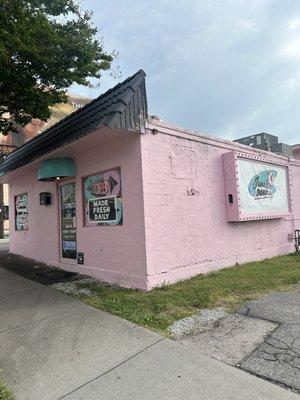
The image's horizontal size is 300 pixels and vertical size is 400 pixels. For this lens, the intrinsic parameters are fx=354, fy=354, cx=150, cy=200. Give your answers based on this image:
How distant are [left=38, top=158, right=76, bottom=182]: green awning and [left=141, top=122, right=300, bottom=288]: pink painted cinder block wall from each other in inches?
91.5

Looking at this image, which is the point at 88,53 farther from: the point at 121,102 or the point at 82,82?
the point at 121,102

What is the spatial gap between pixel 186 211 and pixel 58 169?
3072 millimetres

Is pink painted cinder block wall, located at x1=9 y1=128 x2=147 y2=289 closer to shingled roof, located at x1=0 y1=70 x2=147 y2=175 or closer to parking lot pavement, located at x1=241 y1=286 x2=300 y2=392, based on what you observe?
shingled roof, located at x1=0 y1=70 x2=147 y2=175

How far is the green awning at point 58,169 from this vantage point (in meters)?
8.05

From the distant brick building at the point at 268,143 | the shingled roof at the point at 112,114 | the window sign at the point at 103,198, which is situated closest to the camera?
the shingled roof at the point at 112,114

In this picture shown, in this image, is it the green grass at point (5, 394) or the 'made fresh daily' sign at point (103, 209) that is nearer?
the green grass at point (5, 394)

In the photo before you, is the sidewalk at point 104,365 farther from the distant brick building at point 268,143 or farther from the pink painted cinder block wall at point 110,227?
the distant brick building at point 268,143

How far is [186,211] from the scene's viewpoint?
7.32 m

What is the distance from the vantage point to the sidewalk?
3.12 metres

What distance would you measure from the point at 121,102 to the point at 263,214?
5.08m

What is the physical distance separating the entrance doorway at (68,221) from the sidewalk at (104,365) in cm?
344

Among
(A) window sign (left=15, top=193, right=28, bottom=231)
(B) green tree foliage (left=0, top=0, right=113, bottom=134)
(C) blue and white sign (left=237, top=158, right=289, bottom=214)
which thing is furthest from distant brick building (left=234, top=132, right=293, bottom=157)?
(A) window sign (left=15, top=193, right=28, bottom=231)

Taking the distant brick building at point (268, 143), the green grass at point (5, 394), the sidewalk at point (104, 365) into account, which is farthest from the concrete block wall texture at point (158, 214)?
the green grass at point (5, 394)

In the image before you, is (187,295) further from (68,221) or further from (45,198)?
(45,198)
